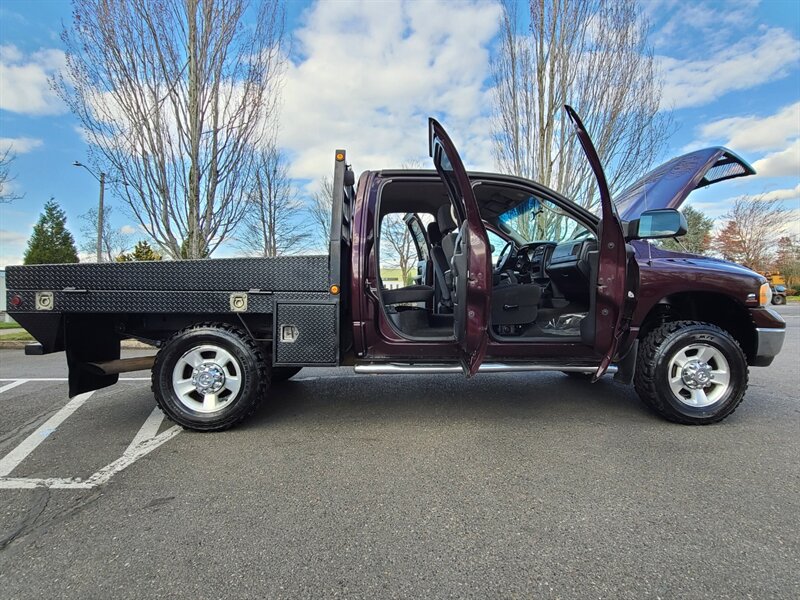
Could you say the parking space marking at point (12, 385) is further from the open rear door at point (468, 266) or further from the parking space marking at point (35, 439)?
the open rear door at point (468, 266)

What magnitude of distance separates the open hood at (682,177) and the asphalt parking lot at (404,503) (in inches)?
68.5

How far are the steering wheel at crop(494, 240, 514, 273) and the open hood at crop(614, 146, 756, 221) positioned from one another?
1044mm

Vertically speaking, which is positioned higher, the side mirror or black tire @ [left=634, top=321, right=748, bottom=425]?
the side mirror

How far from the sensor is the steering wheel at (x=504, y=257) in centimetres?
439

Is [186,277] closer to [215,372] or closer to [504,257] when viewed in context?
[215,372]

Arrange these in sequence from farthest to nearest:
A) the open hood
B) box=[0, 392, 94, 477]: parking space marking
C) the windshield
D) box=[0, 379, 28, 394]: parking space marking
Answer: box=[0, 379, 28, 394]: parking space marking, the windshield, the open hood, box=[0, 392, 94, 477]: parking space marking

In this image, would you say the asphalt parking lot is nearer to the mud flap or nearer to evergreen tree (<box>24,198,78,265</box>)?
the mud flap

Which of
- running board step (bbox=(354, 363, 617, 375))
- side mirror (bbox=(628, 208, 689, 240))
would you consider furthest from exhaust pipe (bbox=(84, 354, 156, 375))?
side mirror (bbox=(628, 208, 689, 240))

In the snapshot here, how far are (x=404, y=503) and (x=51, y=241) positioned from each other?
145 ft

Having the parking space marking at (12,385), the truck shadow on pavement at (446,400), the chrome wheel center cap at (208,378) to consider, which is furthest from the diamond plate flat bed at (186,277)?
the parking space marking at (12,385)

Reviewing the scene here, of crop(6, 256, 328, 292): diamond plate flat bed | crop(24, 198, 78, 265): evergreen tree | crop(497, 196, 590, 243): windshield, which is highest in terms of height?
crop(24, 198, 78, 265): evergreen tree

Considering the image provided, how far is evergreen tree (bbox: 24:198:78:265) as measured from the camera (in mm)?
32906

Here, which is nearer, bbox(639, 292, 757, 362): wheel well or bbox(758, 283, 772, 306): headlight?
bbox(758, 283, 772, 306): headlight

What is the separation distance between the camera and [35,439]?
10.1ft
